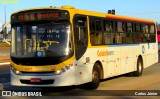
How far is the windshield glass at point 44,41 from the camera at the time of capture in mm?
12445

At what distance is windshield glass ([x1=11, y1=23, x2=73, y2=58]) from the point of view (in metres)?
12.4

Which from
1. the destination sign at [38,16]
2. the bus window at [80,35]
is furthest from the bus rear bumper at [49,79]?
the destination sign at [38,16]

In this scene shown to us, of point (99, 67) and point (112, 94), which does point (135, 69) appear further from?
point (112, 94)

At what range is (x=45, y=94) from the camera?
13.0m

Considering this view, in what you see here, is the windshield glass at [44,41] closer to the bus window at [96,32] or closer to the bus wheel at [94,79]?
the bus window at [96,32]

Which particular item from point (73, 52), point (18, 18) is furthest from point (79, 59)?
point (18, 18)

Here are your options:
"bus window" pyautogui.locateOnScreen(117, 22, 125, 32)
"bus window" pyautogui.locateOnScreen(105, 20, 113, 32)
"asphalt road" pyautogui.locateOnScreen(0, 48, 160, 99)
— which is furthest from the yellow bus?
"bus window" pyautogui.locateOnScreen(117, 22, 125, 32)

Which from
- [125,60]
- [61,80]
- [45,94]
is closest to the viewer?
[61,80]

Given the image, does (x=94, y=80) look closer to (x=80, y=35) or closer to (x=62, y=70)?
(x=80, y=35)

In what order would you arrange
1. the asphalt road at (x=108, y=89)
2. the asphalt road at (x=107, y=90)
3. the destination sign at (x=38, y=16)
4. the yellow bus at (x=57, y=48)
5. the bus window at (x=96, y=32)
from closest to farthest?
the asphalt road at (x=107, y=90), the yellow bus at (x=57, y=48), the destination sign at (x=38, y=16), the asphalt road at (x=108, y=89), the bus window at (x=96, y=32)

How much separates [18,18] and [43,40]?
132 centimetres

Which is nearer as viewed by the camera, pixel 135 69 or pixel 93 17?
pixel 93 17

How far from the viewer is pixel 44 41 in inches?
494

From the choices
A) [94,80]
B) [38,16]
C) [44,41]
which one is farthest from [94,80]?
[38,16]
